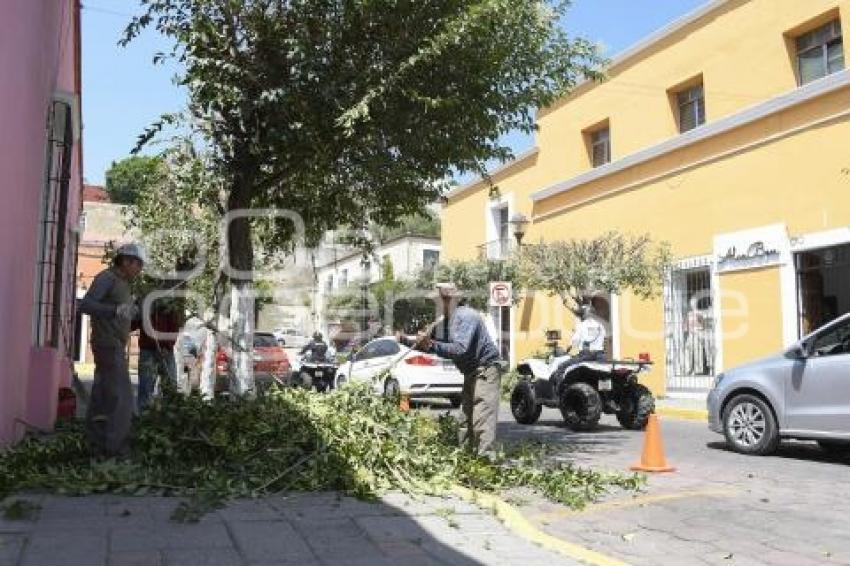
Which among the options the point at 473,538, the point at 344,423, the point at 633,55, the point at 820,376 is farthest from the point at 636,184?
the point at 473,538

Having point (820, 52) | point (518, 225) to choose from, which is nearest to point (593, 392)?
point (820, 52)

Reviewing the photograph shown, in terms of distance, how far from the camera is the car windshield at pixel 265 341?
818 inches

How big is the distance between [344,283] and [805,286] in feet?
138

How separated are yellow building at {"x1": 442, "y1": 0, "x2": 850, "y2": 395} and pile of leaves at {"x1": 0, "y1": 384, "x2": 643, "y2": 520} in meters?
7.63

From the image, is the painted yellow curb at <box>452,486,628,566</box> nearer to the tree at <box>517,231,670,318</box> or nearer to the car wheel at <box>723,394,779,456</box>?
the car wheel at <box>723,394,779,456</box>

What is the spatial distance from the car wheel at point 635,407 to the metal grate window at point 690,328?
21.4ft

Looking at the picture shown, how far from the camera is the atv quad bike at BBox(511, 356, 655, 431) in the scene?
11875 millimetres

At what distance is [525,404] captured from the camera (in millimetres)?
13000

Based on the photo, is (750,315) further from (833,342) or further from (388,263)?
(388,263)

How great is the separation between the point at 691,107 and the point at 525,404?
10025 millimetres

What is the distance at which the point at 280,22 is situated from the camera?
8391 mm

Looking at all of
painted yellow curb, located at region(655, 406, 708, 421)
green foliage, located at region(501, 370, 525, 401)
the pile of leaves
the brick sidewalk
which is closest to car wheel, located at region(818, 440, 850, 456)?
the pile of leaves

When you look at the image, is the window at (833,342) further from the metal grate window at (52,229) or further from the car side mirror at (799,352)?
the metal grate window at (52,229)

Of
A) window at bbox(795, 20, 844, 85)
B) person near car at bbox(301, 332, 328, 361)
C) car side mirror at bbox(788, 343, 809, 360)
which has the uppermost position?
window at bbox(795, 20, 844, 85)
